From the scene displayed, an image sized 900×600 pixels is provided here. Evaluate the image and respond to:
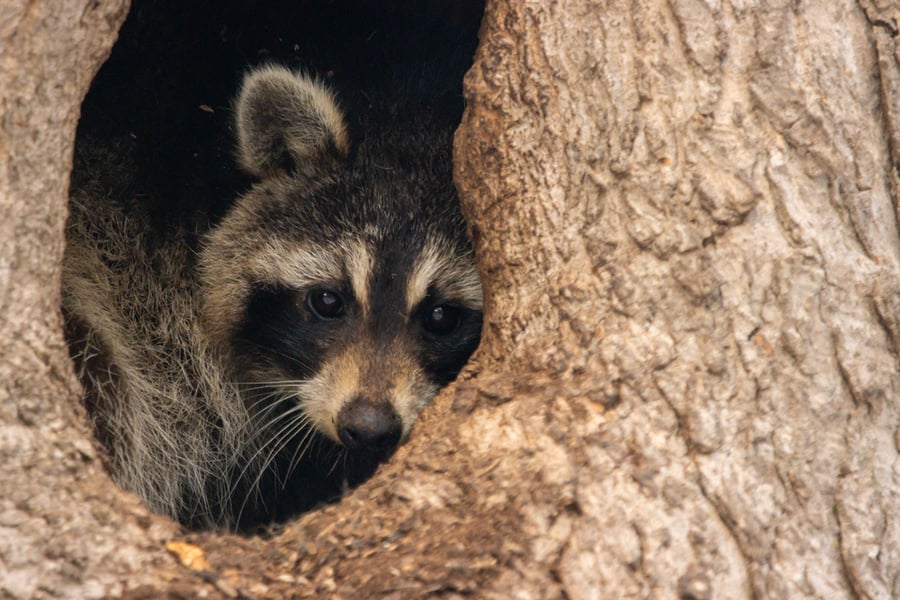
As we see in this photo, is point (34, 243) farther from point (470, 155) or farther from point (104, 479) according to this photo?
point (470, 155)

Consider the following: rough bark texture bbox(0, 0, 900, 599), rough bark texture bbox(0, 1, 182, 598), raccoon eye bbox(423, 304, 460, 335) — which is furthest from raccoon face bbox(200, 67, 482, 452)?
rough bark texture bbox(0, 1, 182, 598)

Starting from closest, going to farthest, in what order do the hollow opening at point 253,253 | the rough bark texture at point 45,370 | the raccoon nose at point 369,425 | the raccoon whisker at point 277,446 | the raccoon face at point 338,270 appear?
the rough bark texture at point 45,370
the raccoon nose at point 369,425
the raccoon face at point 338,270
the hollow opening at point 253,253
the raccoon whisker at point 277,446

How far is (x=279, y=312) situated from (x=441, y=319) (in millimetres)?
515

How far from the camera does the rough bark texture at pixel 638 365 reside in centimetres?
203

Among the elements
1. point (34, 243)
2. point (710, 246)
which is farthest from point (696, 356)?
point (34, 243)

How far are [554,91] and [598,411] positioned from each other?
0.76m

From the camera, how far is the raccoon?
3.13 metres

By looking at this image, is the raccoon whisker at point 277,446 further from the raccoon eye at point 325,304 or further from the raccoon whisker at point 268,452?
the raccoon eye at point 325,304

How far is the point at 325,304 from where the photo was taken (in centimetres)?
323

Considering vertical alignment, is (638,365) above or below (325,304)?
above

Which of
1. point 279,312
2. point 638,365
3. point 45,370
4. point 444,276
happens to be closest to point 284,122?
point 279,312

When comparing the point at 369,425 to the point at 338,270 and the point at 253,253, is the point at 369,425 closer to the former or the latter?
the point at 338,270

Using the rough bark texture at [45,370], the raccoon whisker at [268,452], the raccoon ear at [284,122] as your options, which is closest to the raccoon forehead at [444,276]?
the raccoon ear at [284,122]

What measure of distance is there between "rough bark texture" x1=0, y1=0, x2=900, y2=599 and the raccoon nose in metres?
0.47
